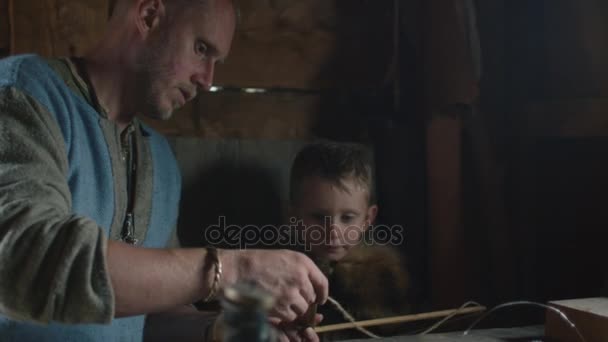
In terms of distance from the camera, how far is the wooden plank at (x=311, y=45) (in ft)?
4.47

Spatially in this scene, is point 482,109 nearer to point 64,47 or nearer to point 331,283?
point 331,283

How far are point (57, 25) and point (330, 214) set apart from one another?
0.69m

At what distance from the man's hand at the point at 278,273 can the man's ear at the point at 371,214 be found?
0.66 m

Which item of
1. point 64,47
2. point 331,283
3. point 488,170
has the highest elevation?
point 64,47

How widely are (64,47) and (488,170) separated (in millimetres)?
1038

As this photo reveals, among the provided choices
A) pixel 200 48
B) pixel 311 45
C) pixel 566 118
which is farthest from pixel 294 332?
pixel 566 118

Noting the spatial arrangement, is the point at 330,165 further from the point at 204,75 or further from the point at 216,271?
the point at 216,271

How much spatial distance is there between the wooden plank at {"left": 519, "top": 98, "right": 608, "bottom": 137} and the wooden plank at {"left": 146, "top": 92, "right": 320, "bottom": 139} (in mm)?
559

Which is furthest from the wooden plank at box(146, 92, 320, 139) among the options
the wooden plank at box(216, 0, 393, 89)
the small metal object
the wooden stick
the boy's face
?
the small metal object

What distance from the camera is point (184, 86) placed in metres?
1.06

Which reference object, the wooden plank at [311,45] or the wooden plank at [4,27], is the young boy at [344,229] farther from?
the wooden plank at [4,27]

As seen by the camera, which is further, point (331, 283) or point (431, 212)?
point (431, 212)

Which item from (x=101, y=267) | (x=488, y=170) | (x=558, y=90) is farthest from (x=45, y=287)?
(x=558, y=90)

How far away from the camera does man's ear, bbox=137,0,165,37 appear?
103cm
